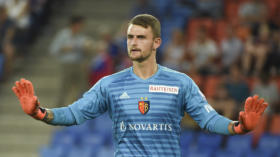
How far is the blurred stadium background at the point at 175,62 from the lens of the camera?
8.38 metres

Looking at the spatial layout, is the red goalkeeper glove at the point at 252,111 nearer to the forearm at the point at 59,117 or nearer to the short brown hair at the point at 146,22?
the short brown hair at the point at 146,22

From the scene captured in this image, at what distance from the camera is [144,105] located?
3809 mm

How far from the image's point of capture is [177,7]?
11.5 m

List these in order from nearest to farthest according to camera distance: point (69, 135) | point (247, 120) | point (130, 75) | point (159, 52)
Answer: point (247, 120)
point (130, 75)
point (69, 135)
point (159, 52)

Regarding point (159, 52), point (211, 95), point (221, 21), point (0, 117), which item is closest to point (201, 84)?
point (211, 95)

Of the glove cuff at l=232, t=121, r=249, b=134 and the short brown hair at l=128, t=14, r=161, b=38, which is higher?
the short brown hair at l=128, t=14, r=161, b=38

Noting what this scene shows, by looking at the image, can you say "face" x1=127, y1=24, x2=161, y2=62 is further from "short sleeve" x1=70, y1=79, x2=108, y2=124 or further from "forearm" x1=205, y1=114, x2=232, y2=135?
"forearm" x1=205, y1=114, x2=232, y2=135

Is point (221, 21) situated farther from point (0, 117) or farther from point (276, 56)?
point (0, 117)

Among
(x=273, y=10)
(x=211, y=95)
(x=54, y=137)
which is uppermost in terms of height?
(x=273, y=10)

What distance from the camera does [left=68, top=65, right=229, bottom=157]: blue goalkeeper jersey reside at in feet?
12.3

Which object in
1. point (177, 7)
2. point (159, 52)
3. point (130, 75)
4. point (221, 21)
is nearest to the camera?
point (130, 75)

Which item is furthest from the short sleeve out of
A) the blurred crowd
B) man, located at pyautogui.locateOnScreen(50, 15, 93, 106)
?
the blurred crowd

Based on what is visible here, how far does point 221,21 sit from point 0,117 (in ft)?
14.8

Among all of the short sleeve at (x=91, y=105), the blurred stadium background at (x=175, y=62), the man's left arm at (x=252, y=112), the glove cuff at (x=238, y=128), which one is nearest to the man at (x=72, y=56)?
the blurred stadium background at (x=175, y=62)
